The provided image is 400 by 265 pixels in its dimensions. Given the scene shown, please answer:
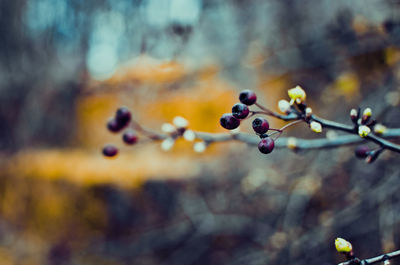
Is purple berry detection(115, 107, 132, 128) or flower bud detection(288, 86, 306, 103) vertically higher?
purple berry detection(115, 107, 132, 128)

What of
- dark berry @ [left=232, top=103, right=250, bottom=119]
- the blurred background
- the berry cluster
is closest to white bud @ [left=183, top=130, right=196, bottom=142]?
the berry cluster

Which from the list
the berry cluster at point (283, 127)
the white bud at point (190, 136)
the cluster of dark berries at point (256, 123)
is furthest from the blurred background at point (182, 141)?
the cluster of dark berries at point (256, 123)

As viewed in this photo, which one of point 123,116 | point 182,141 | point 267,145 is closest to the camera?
point 267,145

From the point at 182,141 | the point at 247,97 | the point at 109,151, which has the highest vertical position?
the point at 182,141

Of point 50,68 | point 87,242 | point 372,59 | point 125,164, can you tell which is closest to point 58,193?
point 87,242

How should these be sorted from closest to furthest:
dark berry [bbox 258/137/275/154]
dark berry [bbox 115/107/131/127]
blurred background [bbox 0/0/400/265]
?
1. dark berry [bbox 258/137/275/154]
2. dark berry [bbox 115/107/131/127]
3. blurred background [bbox 0/0/400/265]

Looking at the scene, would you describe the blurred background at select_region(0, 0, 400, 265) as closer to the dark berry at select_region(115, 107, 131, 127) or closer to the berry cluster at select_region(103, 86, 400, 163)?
the berry cluster at select_region(103, 86, 400, 163)

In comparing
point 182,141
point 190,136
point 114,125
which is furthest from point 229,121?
point 182,141

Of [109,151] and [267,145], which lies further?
[109,151]

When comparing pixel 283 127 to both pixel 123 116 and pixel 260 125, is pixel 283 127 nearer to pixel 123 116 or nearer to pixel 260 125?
pixel 260 125
